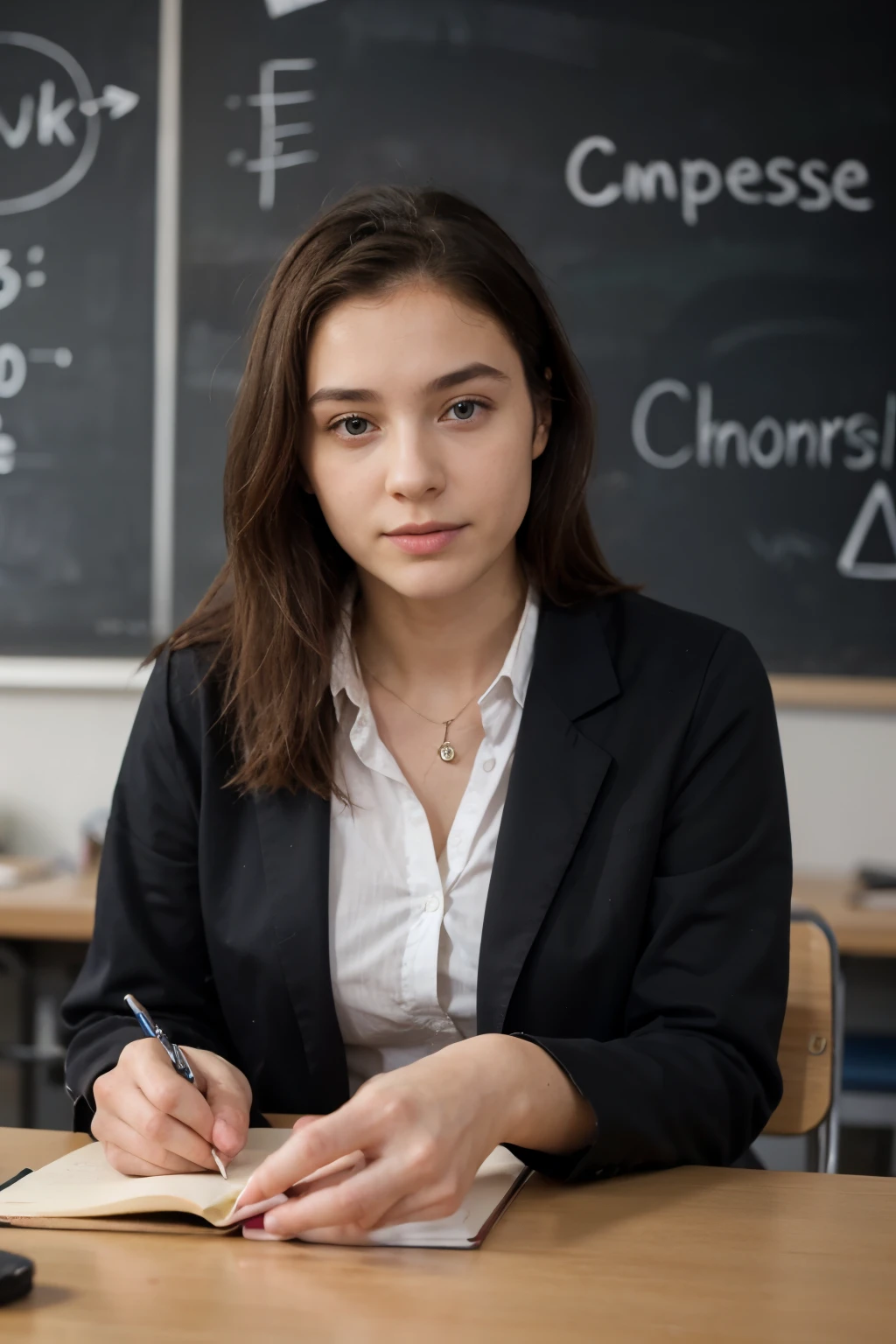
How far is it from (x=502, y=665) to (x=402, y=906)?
0.27m

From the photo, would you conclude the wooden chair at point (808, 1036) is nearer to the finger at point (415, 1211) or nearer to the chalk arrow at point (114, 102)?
the finger at point (415, 1211)

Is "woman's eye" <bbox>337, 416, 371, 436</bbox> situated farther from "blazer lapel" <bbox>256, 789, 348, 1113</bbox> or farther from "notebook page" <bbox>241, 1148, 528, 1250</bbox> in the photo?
"notebook page" <bbox>241, 1148, 528, 1250</bbox>

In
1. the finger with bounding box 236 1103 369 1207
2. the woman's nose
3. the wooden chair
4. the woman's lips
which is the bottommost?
the wooden chair

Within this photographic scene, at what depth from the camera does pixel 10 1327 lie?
73 cm

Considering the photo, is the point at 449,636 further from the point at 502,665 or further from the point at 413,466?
the point at 413,466

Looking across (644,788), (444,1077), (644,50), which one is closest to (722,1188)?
(444,1077)

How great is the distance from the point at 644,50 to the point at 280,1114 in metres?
2.37

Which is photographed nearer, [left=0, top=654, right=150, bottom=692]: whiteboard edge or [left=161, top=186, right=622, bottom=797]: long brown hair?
[left=161, top=186, right=622, bottom=797]: long brown hair

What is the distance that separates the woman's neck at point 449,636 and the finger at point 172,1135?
1.80 feet

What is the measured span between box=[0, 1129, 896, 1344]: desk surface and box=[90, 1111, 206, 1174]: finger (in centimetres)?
9

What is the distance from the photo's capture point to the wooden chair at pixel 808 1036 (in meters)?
1.30

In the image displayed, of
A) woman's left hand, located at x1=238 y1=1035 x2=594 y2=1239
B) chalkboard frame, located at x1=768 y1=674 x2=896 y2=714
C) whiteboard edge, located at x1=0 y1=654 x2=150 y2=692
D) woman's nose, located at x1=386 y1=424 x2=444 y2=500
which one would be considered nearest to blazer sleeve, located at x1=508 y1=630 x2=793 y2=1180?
woman's left hand, located at x1=238 y1=1035 x2=594 y2=1239

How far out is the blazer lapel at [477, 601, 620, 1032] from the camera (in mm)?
1208

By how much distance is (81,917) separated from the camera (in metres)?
2.26
